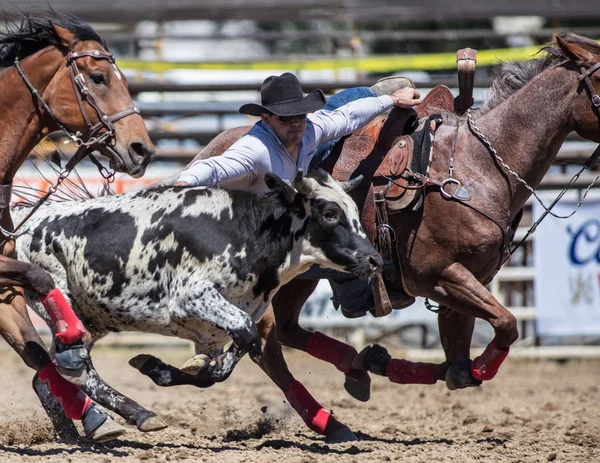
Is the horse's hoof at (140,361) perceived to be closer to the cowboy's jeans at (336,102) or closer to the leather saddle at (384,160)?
the leather saddle at (384,160)

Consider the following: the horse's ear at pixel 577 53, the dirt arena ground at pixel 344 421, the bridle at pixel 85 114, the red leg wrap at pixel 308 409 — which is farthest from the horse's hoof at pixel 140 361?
the horse's ear at pixel 577 53

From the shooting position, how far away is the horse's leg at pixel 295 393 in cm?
484

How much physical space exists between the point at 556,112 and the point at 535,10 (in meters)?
7.03

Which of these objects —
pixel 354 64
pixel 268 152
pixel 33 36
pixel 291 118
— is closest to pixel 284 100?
pixel 291 118

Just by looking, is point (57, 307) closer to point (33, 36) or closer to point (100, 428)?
point (100, 428)

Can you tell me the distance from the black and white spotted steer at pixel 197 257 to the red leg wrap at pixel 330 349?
3.76ft

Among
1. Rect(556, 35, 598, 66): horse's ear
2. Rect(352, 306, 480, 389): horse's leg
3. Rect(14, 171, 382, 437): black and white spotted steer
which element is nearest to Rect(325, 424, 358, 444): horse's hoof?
Rect(352, 306, 480, 389): horse's leg

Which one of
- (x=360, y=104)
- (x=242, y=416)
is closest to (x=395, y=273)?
(x=360, y=104)

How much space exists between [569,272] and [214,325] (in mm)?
5365

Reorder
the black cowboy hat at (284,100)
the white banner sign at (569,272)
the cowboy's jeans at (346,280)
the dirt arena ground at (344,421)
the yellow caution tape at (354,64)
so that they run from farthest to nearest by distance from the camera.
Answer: the yellow caution tape at (354,64) < the white banner sign at (569,272) < the cowboy's jeans at (346,280) < the black cowboy hat at (284,100) < the dirt arena ground at (344,421)

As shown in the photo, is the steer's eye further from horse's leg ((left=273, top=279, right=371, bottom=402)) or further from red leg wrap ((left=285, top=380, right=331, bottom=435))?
horse's leg ((left=273, top=279, right=371, bottom=402))

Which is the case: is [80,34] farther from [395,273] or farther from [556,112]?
[556,112]

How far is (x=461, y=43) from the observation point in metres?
13.3

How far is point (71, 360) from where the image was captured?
3963mm
